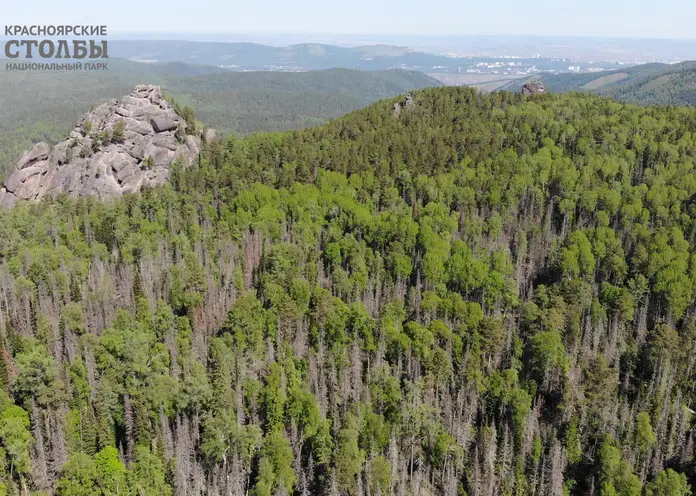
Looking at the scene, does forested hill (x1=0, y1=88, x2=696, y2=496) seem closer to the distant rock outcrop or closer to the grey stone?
the grey stone

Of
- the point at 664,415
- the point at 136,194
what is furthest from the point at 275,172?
the point at 664,415

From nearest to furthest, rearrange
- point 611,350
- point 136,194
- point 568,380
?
point 568,380
point 611,350
point 136,194

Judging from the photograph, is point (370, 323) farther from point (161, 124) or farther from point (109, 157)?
point (161, 124)

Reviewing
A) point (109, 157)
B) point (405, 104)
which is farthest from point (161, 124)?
point (405, 104)

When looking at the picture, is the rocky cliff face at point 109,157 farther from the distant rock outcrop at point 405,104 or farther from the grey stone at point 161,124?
the distant rock outcrop at point 405,104

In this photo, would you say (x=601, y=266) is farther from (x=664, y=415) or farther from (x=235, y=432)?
(x=235, y=432)

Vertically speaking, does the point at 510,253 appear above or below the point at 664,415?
above

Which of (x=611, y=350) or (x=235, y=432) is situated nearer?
(x=235, y=432)
